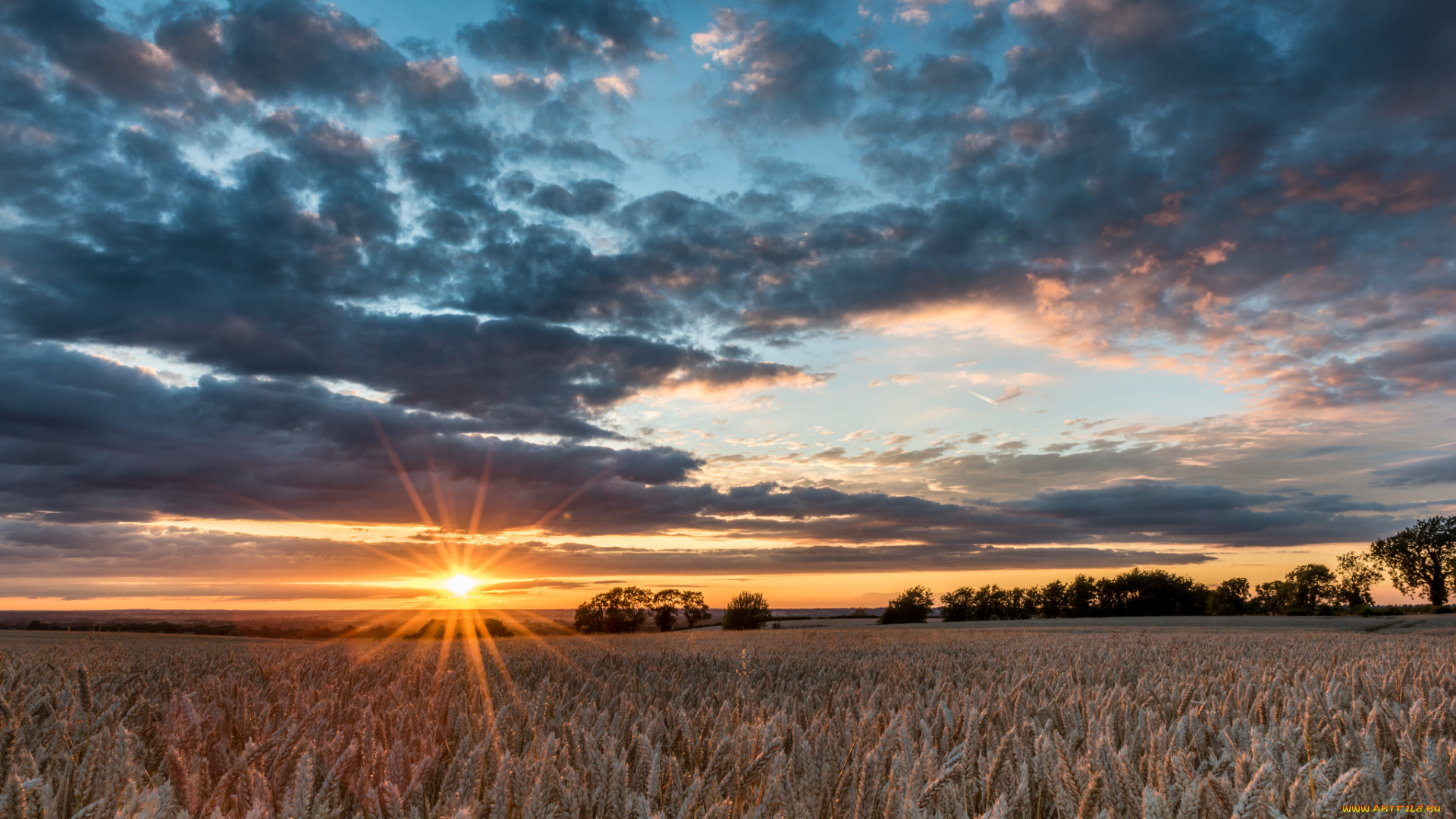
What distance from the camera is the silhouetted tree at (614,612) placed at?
3762cm

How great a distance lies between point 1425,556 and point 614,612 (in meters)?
93.1

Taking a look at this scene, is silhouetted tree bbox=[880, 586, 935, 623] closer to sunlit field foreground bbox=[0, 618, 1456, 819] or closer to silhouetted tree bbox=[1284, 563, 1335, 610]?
sunlit field foreground bbox=[0, 618, 1456, 819]

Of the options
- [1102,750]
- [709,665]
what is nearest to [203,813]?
[1102,750]

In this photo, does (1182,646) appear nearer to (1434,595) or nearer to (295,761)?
(295,761)

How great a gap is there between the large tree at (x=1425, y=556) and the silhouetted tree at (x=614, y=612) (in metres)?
87.1

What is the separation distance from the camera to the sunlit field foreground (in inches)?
71.8

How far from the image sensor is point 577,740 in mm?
2637

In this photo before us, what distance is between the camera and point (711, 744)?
105 inches

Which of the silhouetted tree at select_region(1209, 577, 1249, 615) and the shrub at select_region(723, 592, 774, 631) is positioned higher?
the shrub at select_region(723, 592, 774, 631)

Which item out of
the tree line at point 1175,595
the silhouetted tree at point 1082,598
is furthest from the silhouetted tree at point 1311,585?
the silhouetted tree at point 1082,598

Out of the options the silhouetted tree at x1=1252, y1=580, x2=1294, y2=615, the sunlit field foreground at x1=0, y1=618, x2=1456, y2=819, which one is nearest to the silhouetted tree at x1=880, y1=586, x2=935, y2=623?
the sunlit field foreground at x1=0, y1=618, x2=1456, y2=819

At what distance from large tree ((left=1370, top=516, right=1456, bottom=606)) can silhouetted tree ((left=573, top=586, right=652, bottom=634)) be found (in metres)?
87.1

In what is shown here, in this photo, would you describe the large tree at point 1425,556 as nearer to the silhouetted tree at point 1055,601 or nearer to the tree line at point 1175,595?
the tree line at point 1175,595

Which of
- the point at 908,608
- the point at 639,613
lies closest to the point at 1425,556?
the point at 908,608
